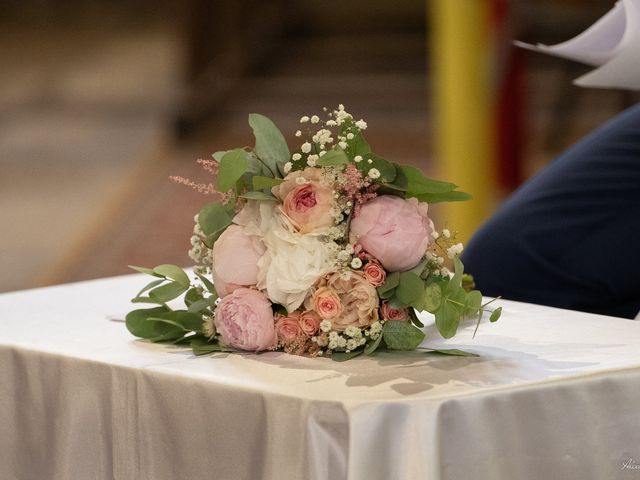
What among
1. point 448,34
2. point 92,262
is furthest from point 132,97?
point 448,34

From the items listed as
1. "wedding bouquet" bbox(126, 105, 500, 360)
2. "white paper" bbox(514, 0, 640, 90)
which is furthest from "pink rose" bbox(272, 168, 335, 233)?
"white paper" bbox(514, 0, 640, 90)

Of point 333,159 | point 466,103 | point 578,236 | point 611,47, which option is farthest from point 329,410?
point 466,103

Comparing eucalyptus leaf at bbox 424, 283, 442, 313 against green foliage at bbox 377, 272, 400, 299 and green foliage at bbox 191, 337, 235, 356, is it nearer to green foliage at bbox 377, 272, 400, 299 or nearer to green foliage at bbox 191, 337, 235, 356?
green foliage at bbox 377, 272, 400, 299

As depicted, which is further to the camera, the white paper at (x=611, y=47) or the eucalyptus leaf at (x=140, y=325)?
the white paper at (x=611, y=47)

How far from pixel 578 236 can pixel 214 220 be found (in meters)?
0.81

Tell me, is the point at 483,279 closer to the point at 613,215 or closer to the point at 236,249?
the point at 613,215

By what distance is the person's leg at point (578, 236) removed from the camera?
1.74m

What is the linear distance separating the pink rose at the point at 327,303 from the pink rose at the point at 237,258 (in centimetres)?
7

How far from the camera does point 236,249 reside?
3.56 ft

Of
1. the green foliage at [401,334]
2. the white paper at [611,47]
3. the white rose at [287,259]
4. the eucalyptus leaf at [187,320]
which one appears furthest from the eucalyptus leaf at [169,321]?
the white paper at [611,47]

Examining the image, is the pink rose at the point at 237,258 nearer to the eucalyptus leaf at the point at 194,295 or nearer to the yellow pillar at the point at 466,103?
the eucalyptus leaf at the point at 194,295

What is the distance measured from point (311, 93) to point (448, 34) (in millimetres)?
4313

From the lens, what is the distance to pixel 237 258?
1.08m

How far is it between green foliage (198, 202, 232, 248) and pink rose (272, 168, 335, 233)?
0.25 ft
